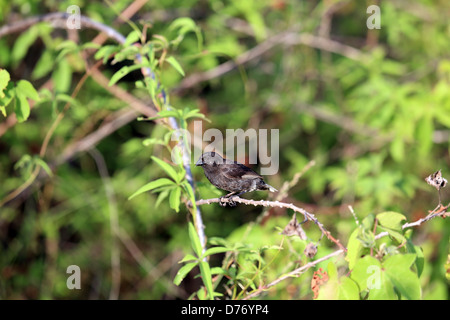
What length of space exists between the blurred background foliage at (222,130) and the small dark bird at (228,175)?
5.31 ft

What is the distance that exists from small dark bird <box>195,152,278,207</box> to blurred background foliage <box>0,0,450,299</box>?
1619mm

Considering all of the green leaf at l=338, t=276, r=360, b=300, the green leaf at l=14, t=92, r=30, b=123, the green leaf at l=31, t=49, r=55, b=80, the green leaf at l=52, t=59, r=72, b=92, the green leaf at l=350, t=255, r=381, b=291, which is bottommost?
the green leaf at l=338, t=276, r=360, b=300

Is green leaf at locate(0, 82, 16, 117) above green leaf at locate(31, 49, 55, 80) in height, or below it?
below

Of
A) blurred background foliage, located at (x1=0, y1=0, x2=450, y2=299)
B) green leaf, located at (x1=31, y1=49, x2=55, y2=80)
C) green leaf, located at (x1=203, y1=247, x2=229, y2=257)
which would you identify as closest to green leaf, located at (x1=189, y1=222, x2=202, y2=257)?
green leaf, located at (x1=203, y1=247, x2=229, y2=257)

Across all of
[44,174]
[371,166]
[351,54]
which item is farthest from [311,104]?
[44,174]

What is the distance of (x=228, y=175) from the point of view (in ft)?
6.08

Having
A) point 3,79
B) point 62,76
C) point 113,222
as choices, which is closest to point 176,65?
point 3,79

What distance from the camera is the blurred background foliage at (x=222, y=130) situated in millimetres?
3922

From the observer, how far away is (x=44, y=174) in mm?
3926

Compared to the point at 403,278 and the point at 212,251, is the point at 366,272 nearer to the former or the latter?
the point at 403,278

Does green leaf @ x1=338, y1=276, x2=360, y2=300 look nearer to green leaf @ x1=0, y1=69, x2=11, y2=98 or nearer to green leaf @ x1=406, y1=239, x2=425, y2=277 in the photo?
green leaf @ x1=406, y1=239, x2=425, y2=277

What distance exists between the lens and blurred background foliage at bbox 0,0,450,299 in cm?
392

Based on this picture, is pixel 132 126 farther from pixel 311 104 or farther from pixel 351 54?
pixel 351 54
